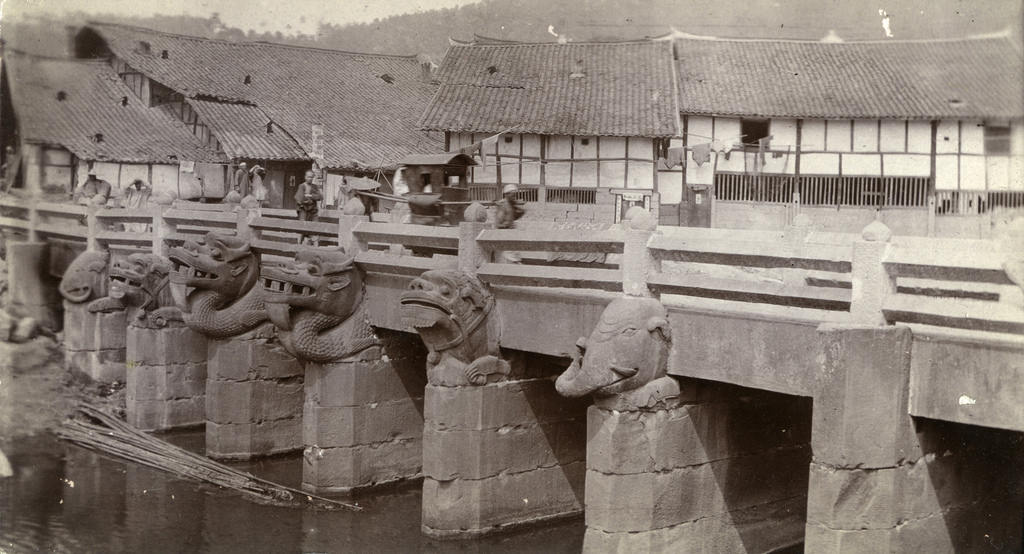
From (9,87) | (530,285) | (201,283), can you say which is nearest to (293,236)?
(201,283)

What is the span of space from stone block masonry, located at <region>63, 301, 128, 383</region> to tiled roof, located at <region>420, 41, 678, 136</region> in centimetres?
751

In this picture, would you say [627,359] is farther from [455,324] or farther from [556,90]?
[556,90]

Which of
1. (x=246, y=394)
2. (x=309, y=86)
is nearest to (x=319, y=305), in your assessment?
(x=246, y=394)

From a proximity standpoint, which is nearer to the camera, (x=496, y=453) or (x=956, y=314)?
(x=956, y=314)

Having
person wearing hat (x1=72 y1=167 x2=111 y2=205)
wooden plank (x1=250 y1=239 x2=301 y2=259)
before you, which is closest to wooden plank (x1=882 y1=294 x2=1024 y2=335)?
wooden plank (x1=250 y1=239 x2=301 y2=259)

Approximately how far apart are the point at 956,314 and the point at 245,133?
20.3 m

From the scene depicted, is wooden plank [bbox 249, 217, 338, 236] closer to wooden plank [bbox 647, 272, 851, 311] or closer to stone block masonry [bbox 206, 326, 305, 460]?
stone block masonry [bbox 206, 326, 305, 460]

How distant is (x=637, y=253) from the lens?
8523mm

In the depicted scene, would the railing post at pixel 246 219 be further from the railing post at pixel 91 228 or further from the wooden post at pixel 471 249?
the wooden post at pixel 471 249

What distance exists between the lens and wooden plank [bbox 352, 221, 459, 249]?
10961mm

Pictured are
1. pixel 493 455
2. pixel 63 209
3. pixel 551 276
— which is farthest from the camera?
pixel 63 209

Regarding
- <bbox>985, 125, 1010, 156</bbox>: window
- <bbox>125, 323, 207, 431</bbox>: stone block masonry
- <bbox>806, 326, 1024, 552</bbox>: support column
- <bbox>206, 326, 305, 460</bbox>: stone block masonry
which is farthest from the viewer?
<bbox>985, 125, 1010, 156</bbox>: window

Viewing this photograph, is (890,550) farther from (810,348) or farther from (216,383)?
(216,383)

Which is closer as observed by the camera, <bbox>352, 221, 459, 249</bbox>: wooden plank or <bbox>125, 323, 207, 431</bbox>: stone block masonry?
<bbox>352, 221, 459, 249</bbox>: wooden plank
